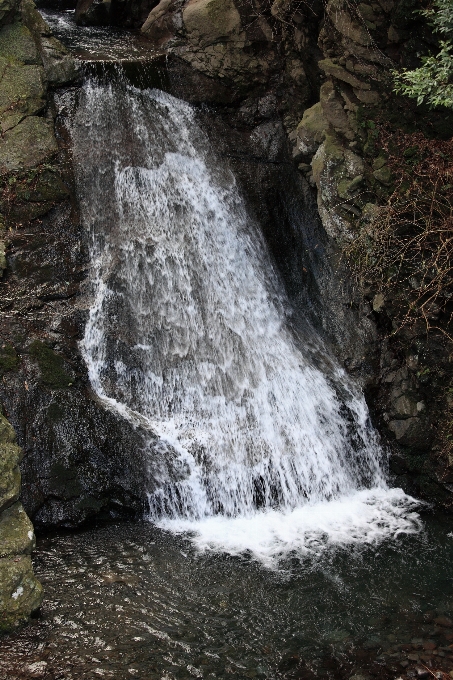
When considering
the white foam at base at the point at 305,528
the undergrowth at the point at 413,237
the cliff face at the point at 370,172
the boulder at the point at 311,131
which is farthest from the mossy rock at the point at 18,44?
the white foam at base at the point at 305,528

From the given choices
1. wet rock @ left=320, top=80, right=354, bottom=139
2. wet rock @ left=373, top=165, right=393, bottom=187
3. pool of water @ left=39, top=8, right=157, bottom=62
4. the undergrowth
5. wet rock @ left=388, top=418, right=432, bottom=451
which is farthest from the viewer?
pool of water @ left=39, top=8, right=157, bottom=62

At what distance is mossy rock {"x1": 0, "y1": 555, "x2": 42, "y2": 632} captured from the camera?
525 centimetres

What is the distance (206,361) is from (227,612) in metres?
3.58

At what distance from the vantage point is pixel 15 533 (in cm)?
554

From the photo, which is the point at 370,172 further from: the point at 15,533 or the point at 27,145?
the point at 15,533

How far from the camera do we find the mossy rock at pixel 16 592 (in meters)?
5.25

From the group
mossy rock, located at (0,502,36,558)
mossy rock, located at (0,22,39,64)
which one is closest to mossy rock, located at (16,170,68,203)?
mossy rock, located at (0,22,39,64)

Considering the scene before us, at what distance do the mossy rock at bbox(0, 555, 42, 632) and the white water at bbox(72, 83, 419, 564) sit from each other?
82.8 inches

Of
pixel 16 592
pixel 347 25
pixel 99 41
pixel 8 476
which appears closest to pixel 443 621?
pixel 16 592

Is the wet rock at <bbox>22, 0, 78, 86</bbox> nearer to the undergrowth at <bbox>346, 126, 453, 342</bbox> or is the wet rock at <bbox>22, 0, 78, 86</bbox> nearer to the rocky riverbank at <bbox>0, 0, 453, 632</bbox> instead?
the rocky riverbank at <bbox>0, 0, 453, 632</bbox>

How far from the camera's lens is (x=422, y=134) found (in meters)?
7.93

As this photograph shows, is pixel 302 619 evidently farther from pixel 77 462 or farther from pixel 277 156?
pixel 277 156

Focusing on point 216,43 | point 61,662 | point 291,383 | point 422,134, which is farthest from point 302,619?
point 216,43

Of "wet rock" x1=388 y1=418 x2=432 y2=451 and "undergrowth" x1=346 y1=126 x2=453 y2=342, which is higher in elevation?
"undergrowth" x1=346 y1=126 x2=453 y2=342
